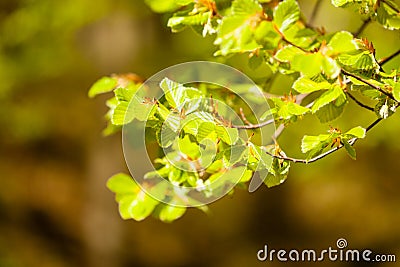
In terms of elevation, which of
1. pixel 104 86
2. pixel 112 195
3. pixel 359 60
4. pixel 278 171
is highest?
pixel 112 195

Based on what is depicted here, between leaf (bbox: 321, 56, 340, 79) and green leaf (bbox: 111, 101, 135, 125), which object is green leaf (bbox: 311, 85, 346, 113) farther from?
green leaf (bbox: 111, 101, 135, 125)

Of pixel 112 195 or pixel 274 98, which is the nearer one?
pixel 274 98

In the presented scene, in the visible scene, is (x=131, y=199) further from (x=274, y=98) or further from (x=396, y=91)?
(x=396, y=91)

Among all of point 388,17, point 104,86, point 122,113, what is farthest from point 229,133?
point 104,86

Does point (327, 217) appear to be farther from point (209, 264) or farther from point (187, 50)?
point (187, 50)

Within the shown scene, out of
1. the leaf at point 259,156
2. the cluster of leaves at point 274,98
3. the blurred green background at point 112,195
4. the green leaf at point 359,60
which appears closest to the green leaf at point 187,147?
the cluster of leaves at point 274,98

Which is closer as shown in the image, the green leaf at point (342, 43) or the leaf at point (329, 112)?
the green leaf at point (342, 43)

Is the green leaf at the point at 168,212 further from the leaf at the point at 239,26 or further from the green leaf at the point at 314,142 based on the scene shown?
the leaf at the point at 239,26

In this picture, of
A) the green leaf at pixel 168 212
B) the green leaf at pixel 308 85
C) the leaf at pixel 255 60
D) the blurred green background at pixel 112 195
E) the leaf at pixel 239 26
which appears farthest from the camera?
the blurred green background at pixel 112 195
